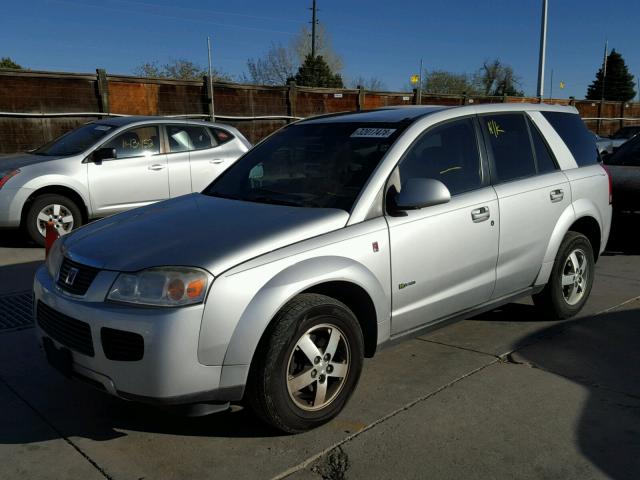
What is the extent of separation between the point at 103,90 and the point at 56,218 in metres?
8.43

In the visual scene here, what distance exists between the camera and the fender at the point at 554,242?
482cm

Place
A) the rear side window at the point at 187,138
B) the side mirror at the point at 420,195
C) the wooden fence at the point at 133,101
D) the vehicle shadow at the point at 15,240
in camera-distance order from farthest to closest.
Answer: the wooden fence at the point at 133,101 → the rear side window at the point at 187,138 → the vehicle shadow at the point at 15,240 → the side mirror at the point at 420,195

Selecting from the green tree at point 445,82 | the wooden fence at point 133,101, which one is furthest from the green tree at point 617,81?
the wooden fence at point 133,101

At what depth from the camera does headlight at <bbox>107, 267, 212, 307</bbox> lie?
9.73ft

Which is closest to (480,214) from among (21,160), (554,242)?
(554,242)

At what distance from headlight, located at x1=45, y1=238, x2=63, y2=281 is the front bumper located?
0.50 metres

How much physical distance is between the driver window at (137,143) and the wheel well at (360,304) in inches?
233

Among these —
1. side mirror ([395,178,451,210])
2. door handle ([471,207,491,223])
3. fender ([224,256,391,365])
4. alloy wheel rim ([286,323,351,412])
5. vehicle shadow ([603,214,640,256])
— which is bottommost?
vehicle shadow ([603,214,640,256])

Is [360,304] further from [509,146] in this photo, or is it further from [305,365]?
[509,146]

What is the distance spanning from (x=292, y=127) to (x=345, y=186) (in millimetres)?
1140

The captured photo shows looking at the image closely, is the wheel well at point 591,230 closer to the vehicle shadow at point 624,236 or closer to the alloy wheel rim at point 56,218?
the vehicle shadow at point 624,236

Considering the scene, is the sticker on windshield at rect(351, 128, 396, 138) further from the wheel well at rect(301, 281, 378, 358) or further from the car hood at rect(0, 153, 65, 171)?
the car hood at rect(0, 153, 65, 171)

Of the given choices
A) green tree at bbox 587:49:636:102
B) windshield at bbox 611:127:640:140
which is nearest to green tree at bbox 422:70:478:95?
green tree at bbox 587:49:636:102

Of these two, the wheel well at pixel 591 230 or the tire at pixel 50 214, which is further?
the tire at pixel 50 214
